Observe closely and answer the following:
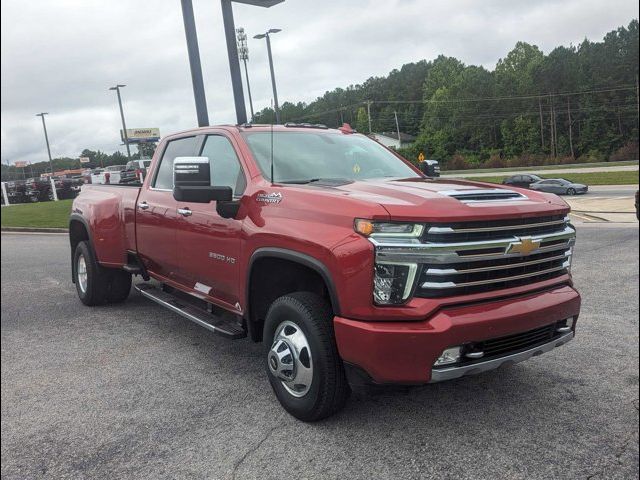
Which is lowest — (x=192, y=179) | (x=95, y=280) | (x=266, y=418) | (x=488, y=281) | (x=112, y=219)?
(x=266, y=418)

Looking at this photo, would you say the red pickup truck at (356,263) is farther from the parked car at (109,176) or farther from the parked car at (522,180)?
the parked car at (109,176)

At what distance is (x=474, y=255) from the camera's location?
8.56 feet

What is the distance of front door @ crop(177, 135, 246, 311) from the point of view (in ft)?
11.9

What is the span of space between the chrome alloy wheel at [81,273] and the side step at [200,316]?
3.98 feet

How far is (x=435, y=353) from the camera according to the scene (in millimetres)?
2504

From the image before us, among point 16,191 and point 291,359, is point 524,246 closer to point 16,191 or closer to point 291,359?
point 291,359

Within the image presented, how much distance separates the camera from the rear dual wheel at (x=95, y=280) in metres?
5.65

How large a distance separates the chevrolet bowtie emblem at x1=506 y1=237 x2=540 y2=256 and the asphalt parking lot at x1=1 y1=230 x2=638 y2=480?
94 cm

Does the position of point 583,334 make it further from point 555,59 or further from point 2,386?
point 2,386

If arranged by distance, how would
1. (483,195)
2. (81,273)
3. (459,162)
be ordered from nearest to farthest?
(483,195) < (459,162) < (81,273)

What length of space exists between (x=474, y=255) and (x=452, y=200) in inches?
12.2

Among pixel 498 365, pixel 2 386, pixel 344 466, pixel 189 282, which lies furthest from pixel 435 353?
pixel 189 282

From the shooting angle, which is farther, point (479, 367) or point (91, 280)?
point (91, 280)

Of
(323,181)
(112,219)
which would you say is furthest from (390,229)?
(112,219)
